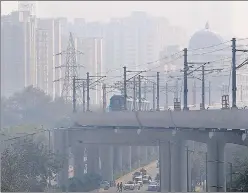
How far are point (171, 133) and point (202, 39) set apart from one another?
30.4 m

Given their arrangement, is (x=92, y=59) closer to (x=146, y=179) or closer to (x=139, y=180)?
(x=146, y=179)

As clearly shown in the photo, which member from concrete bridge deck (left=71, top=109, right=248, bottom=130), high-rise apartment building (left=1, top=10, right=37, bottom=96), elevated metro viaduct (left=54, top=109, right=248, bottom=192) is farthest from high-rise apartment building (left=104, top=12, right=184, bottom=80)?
elevated metro viaduct (left=54, top=109, right=248, bottom=192)

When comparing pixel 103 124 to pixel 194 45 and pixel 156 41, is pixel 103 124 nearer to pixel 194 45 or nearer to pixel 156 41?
pixel 194 45

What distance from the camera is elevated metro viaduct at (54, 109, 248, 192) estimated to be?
47.2 feet

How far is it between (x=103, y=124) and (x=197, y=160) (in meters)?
3.74

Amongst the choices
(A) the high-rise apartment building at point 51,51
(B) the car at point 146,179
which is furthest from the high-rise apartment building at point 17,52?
(B) the car at point 146,179

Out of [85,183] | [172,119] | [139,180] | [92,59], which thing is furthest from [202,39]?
[172,119]

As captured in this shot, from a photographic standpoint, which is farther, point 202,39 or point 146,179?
point 202,39

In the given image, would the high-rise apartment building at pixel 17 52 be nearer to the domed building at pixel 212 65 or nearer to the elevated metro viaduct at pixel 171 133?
the domed building at pixel 212 65

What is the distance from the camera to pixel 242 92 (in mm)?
22219

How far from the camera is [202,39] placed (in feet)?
156

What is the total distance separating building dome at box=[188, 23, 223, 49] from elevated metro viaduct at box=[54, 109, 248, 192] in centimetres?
2102

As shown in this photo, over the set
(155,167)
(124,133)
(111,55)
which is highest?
(111,55)

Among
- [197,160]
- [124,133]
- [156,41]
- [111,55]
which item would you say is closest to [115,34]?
[111,55]
